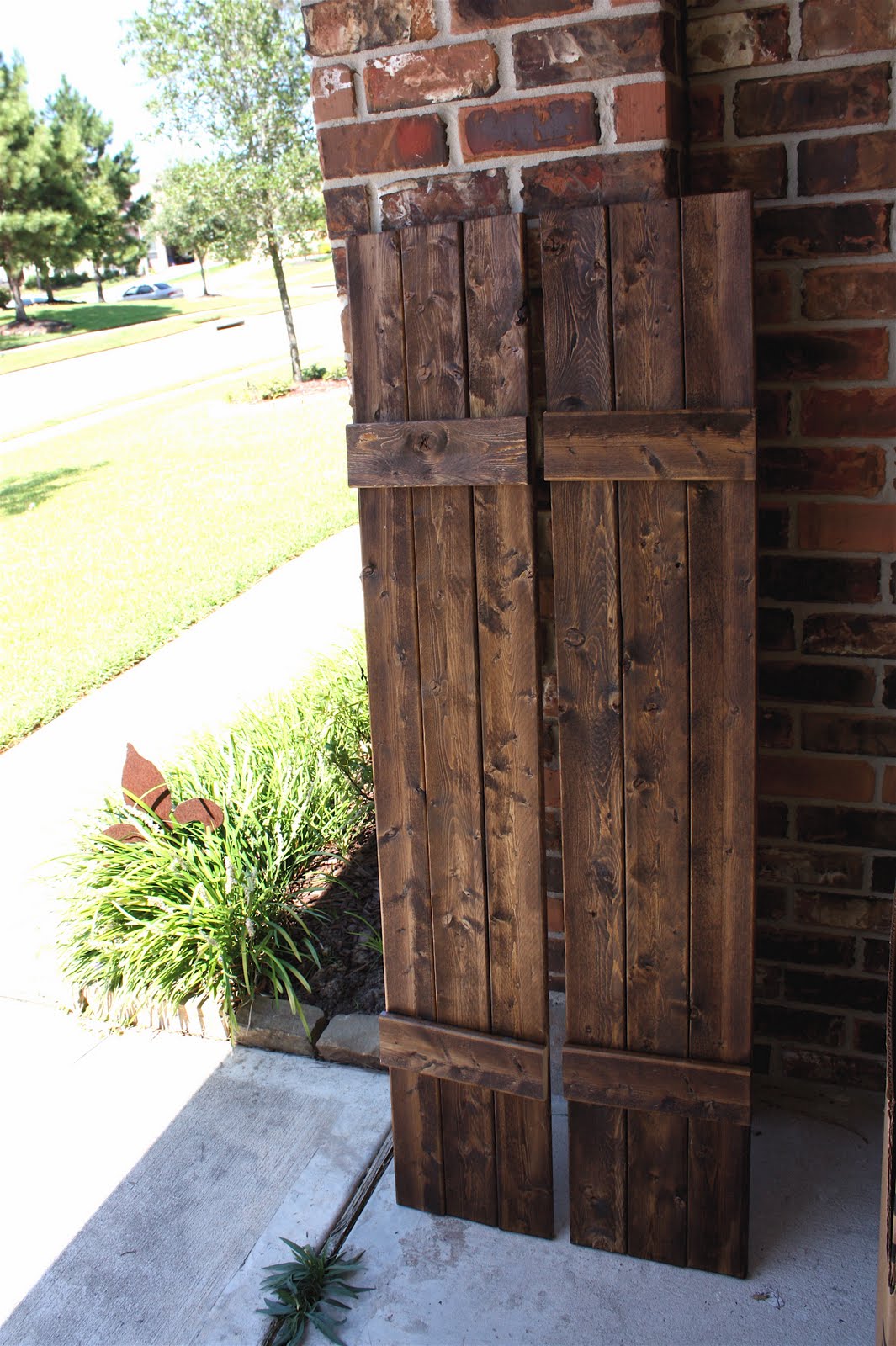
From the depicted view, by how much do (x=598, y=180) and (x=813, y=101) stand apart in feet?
1.33

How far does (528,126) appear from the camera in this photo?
188 cm

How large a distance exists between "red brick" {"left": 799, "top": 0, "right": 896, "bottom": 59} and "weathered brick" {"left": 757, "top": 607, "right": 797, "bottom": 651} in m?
0.97

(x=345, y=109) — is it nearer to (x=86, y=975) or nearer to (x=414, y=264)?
(x=414, y=264)

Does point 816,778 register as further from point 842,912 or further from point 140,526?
point 140,526

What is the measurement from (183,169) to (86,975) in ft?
42.8

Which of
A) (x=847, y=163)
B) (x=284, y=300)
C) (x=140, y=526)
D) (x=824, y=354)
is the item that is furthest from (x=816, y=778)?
(x=284, y=300)

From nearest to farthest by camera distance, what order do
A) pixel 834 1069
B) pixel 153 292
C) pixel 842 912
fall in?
Answer: pixel 842 912 → pixel 834 1069 → pixel 153 292

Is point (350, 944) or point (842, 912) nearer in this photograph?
point (842, 912)

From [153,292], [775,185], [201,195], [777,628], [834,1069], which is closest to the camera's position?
[775,185]

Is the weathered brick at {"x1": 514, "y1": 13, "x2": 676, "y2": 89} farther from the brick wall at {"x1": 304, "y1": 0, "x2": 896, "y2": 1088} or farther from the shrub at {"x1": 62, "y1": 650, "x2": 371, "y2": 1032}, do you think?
the shrub at {"x1": 62, "y1": 650, "x2": 371, "y2": 1032}

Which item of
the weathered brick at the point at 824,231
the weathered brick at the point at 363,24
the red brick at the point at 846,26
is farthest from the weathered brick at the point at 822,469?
the weathered brick at the point at 363,24

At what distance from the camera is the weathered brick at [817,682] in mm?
2205

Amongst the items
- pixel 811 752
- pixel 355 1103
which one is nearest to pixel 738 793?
pixel 811 752

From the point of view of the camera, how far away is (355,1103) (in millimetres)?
2652
